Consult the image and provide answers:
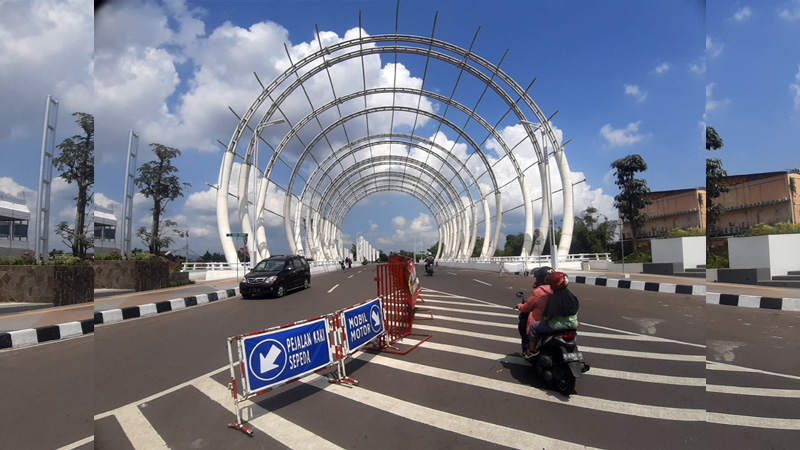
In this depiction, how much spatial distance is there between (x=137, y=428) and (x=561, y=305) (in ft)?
14.7

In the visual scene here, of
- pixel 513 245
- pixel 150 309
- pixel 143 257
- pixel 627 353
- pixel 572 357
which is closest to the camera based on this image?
pixel 572 357

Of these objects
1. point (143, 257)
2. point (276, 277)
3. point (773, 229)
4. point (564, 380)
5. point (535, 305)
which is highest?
point (773, 229)

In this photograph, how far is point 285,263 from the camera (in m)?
15.9

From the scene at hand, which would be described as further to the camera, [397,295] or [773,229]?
[773,229]

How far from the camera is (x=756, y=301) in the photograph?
10.9 meters

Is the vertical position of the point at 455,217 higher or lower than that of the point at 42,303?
higher

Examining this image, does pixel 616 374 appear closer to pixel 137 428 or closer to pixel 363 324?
pixel 363 324

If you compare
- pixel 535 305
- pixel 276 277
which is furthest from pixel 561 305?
pixel 276 277

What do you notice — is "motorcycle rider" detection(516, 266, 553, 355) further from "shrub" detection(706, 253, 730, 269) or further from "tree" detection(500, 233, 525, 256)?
"tree" detection(500, 233, 525, 256)

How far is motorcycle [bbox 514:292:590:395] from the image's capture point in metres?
4.18

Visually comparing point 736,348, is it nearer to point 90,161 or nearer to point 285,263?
point 90,161

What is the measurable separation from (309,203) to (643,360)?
4484 centimetres

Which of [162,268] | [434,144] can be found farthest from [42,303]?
[434,144]

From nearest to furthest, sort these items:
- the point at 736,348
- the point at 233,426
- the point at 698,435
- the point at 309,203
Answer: the point at 698,435, the point at 233,426, the point at 736,348, the point at 309,203
